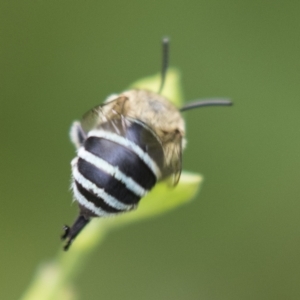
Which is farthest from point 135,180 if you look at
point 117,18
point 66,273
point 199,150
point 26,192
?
point 117,18

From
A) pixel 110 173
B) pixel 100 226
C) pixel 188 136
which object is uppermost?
pixel 110 173

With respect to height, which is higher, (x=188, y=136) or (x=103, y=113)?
(x=103, y=113)

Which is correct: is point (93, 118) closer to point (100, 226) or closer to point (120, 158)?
point (120, 158)

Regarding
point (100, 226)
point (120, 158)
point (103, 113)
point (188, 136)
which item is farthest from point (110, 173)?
point (188, 136)

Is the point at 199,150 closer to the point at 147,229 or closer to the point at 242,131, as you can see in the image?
the point at 242,131

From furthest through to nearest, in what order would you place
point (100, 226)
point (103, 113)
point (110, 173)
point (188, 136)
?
point (188, 136) → point (100, 226) → point (103, 113) → point (110, 173)

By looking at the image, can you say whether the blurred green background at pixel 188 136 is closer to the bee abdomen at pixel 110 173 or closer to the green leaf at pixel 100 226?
the green leaf at pixel 100 226

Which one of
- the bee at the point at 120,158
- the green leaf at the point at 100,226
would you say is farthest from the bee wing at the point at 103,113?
the green leaf at the point at 100,226
